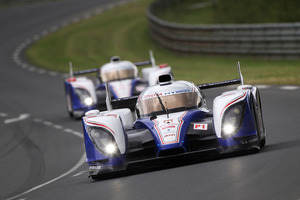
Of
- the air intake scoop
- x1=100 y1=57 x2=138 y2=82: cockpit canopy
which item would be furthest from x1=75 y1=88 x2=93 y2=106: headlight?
the air intake scoop

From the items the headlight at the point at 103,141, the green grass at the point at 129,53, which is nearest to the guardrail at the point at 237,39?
the green grass at the point at 129,53

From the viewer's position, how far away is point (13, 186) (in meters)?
12.8

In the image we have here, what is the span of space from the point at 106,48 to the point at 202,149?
30195mm

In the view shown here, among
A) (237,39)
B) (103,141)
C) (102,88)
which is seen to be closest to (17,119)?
(102,88)

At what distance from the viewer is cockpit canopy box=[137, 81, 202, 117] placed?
12211 millimetres

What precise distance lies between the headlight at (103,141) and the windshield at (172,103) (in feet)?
4.37

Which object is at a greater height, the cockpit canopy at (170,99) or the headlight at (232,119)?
the cockpit canopy at (170,99)

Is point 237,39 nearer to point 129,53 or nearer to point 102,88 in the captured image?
point 102,88

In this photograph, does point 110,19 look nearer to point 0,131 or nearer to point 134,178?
point 0,131

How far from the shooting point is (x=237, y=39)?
29.7 meters

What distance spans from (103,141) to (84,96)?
1007cm

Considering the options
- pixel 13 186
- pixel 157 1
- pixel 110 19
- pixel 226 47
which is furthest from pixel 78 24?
pixel 13 186

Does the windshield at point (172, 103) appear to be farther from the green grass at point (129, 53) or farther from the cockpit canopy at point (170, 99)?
the green grass at point (129, 53)

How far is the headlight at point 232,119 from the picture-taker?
1081cm
